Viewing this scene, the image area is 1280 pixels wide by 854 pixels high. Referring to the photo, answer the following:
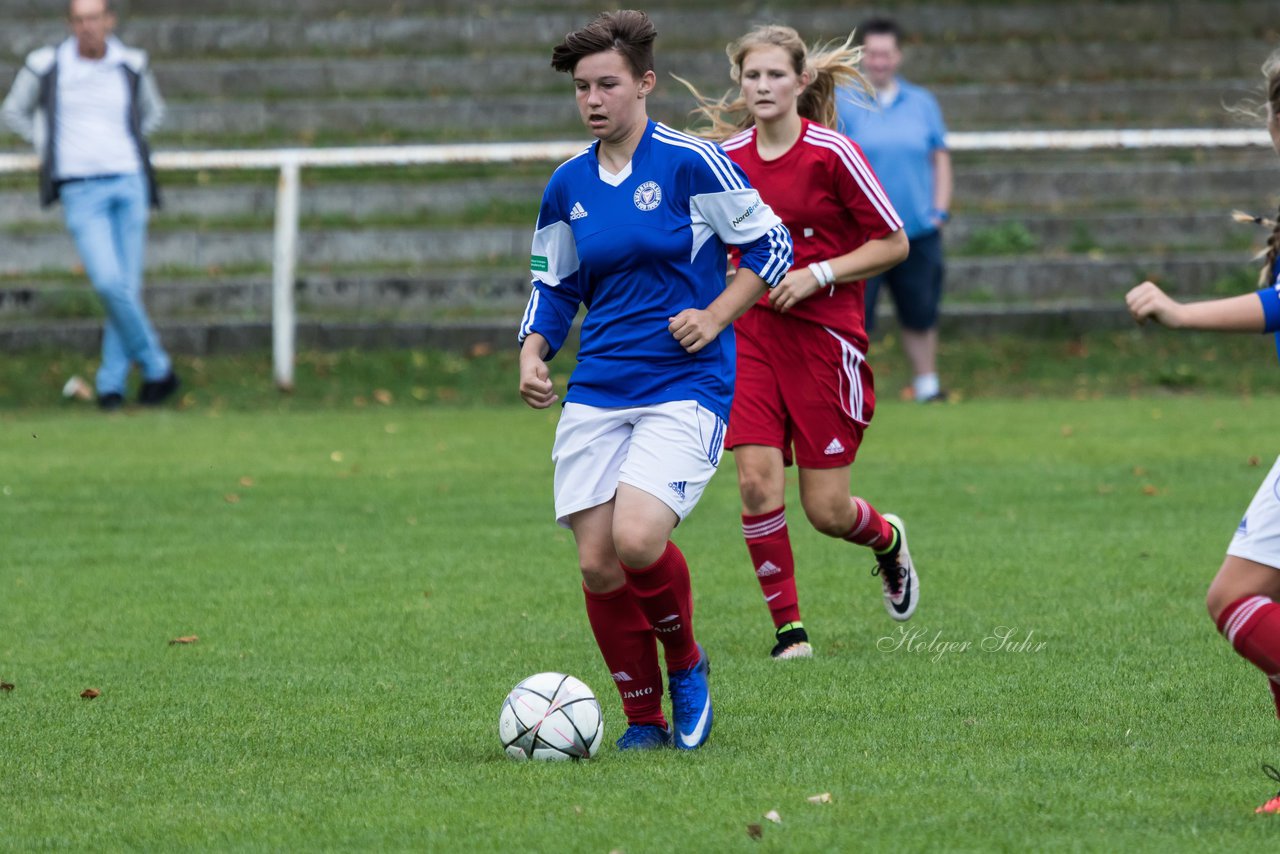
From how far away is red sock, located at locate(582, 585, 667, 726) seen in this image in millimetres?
5387

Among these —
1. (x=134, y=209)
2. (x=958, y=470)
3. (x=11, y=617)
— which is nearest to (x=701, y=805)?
(x=11, y=617)

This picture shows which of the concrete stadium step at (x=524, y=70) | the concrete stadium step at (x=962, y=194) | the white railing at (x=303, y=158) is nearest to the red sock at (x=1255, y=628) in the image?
the white railing at (x=303, y=158)

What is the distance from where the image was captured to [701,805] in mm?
4582

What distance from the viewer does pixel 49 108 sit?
44.9 feet

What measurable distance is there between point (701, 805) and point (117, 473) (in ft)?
25.1

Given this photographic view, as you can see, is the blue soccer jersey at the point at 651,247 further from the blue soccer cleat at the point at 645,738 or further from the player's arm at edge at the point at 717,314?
the blue soccer cleat at the point at 645,738

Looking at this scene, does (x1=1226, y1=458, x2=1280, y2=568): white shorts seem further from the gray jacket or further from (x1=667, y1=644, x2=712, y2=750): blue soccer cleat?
the gray jacket

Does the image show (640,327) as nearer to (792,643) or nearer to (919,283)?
(792,643)

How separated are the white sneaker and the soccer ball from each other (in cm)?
224

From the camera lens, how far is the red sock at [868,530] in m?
7.17

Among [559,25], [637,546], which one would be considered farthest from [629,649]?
[559,25]

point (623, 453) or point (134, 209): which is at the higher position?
point (623, 453)

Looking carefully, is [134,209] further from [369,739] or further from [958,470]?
[369,739]

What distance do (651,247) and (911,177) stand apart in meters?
8.78
